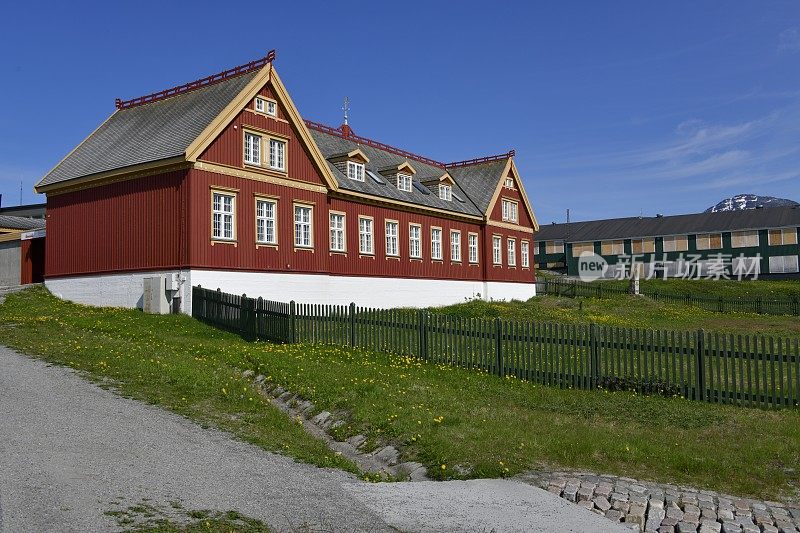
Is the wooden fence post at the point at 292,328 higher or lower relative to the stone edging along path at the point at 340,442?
higher

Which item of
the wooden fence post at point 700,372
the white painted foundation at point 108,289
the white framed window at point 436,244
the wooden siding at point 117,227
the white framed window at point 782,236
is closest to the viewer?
the wooden fence post at point 700,372

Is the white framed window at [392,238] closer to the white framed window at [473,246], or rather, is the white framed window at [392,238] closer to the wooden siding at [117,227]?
the white framed window at [473,246]

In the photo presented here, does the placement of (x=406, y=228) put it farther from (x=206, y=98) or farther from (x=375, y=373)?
(x=375, y=373)

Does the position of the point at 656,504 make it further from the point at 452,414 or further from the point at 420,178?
the point at 420,178

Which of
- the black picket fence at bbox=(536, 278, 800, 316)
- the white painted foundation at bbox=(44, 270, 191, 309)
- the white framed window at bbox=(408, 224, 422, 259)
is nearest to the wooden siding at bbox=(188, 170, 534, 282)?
the white framed window at bbox=(408, 224, 422, 259)

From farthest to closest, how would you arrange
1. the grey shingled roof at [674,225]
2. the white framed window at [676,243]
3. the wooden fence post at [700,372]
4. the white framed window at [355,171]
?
the white framed window at [676,243]
the grey shingled roof at [674,225]
the white framed window at [355,171]
the wooden fence post at [700,372]

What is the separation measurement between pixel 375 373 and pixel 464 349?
9.79 feet

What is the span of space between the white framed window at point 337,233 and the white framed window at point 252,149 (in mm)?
5736

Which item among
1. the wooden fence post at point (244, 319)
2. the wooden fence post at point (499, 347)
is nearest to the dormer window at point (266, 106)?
the wooden fence post at point (244, 319)

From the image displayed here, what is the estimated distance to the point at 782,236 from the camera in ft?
227

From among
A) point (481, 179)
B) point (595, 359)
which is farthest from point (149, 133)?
point (481, 179)

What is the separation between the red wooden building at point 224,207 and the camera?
25781mm

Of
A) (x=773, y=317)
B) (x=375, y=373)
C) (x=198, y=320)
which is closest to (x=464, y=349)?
(x=375, y=373)

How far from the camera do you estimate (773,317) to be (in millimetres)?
40469
